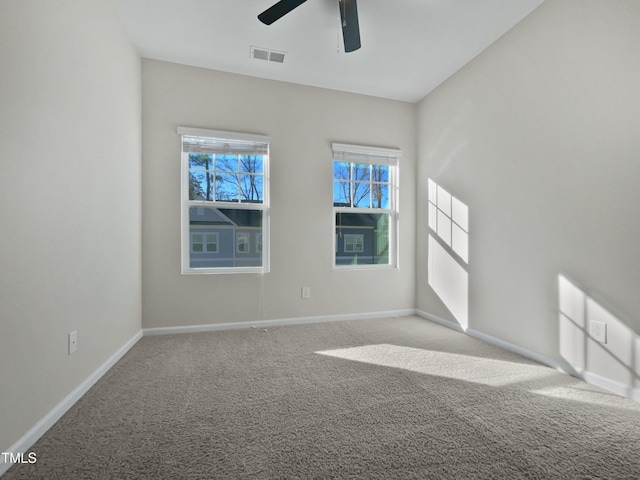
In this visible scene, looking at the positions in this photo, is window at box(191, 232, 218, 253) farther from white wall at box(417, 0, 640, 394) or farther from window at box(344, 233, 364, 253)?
white wall at box(417, 0, 640, 394)

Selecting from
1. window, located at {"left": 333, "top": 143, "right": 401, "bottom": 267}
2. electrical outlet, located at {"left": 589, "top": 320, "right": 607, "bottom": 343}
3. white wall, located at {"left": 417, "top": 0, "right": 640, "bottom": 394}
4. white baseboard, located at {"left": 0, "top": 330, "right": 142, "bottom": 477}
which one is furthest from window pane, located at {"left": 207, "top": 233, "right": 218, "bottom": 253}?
electrical outlet, located at {"left": 589, "top": 320, "right": 607, "bottom": 343}

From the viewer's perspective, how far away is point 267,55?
303cm

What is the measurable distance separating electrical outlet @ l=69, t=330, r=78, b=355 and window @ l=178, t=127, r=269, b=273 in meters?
1.38

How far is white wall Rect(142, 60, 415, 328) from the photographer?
3117mm

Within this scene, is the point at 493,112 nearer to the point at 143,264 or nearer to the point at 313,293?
the point at 313,293

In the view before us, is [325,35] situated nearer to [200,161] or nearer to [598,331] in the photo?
[200,161]

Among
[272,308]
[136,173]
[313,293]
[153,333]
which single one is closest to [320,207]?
[313,293]

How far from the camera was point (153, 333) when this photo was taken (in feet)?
10.2

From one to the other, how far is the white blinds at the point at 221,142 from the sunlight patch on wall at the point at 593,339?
2.99 meters

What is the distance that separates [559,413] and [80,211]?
9.90 ft

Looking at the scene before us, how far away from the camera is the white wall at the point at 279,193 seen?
312 cm

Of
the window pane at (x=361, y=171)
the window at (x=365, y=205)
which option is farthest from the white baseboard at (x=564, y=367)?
the window pane at (x=361, y=171)

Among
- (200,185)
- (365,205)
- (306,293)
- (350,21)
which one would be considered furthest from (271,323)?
(350,21)

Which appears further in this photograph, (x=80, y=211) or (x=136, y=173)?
(x=136, y=173)
